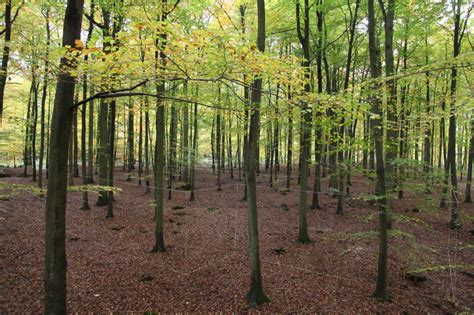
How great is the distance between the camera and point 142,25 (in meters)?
3.25

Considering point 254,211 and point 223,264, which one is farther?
point 223,264

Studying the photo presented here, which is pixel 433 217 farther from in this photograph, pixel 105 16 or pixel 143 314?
pixel 105 16

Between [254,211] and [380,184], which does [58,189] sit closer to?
[254,211]

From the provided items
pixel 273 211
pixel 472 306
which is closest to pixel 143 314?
pixel 472 306

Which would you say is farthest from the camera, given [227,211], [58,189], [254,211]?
[227,211]

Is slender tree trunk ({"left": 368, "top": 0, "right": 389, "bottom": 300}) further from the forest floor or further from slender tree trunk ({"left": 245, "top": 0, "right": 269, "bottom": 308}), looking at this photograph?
slender tree trunk ({"left": 245, "top": 0, "right": 269, "bottom": 308})

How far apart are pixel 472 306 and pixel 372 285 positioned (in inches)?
91.1

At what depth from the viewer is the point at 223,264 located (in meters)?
7.98

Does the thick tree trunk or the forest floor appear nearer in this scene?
the thick tree trunk

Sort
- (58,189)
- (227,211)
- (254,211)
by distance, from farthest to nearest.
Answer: (227,211), (254,211), (58,189)

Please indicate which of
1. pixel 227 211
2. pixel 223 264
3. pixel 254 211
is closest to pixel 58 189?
pixel 254 211

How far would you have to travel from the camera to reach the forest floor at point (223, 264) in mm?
6035

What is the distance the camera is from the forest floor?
19.8ft

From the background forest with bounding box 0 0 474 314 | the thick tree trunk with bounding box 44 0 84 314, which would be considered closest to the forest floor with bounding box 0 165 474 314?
the background forest with bounding box 0 0 474 314
